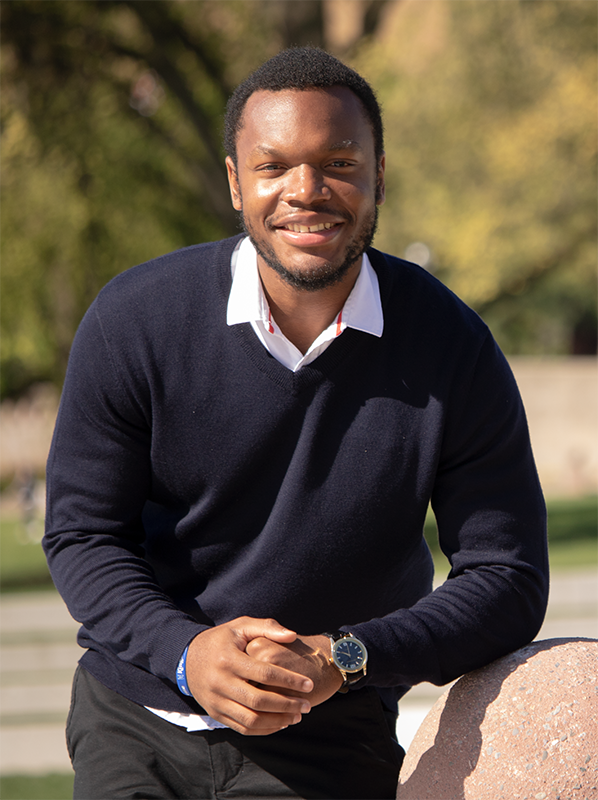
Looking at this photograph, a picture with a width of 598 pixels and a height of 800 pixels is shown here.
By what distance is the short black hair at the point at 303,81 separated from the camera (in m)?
2.06

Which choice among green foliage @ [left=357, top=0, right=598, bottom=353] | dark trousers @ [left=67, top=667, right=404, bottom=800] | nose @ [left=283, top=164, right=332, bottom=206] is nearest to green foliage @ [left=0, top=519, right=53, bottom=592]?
green foliage @ [left=357, top=0, right=598, bottom=353]

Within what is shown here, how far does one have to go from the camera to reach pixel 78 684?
89.1 inches

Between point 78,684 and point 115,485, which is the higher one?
point 115,485

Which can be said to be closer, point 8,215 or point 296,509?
point 296,509

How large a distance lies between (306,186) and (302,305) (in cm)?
28

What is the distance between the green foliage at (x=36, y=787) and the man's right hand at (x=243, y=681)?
300 cm

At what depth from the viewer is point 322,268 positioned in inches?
84.1

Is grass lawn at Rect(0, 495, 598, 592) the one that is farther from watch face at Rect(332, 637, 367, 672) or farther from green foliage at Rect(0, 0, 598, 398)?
watch face at Rect(332, 637, 367, 672)

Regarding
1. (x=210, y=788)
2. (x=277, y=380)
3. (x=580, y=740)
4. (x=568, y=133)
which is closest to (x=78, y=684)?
(x=210, y=788)

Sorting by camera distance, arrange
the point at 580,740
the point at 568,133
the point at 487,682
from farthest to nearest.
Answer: the point at 568,133
the point at 487,682
the point at 580,740

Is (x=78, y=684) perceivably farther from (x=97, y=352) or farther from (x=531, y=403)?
(x=531, y=403)

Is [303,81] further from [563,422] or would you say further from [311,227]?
A: [563,422]

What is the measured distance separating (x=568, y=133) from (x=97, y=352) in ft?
44.6

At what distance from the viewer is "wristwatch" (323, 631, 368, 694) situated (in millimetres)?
1916
